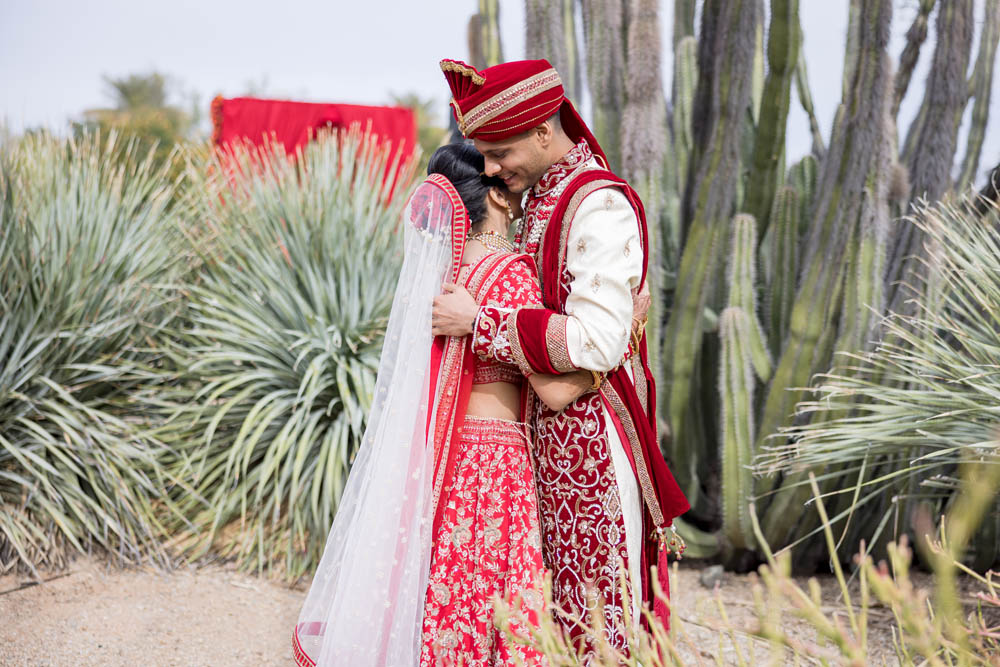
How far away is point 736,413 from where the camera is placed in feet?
12.6

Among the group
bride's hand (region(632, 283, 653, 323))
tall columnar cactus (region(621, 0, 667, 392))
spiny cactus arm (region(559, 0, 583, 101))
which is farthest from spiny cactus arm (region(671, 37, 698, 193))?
bride's hand (region(632, 283, 653, 323))

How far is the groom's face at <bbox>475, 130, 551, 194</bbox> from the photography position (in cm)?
207

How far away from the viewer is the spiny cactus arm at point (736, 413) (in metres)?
3.79

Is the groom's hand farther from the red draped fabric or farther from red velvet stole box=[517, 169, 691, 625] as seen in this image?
the red draped fabric

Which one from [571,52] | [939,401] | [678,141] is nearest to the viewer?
[939,401]

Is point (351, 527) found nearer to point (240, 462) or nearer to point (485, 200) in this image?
point (485, 200)

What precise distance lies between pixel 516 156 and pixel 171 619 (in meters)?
2.65

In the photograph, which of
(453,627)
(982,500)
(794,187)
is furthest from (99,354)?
(982,500)

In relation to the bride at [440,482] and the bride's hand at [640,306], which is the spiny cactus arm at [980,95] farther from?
the bride at [440,482]

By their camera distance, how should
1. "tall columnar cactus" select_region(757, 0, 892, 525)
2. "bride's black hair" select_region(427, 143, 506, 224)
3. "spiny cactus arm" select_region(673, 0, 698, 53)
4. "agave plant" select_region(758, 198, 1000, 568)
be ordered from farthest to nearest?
"spiny cactus arm" select_region(673, 0, 698, 53) → "tall columnar cactus" select_region(757, 0, 892, 525) → "agave plant" select_region(758, 198, 1000, 568) → "bride's black hair" select_region(427, 143, 506, 224)

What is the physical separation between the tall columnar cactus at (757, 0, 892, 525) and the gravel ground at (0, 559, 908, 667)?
0.74m

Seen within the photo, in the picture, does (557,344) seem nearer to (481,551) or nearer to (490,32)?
(481,551)

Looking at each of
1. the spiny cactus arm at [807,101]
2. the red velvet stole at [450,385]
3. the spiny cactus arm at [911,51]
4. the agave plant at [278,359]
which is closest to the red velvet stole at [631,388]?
the red velvet stole at [450,385]

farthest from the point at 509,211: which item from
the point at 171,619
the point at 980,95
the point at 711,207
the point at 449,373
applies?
the point at 980,95
